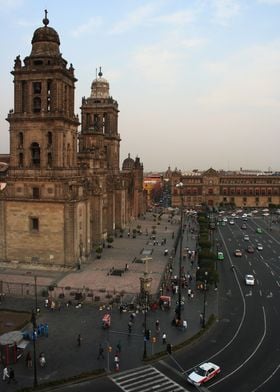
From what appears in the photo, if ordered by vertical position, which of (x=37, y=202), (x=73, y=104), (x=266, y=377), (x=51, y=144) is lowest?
(x=266, y=377)

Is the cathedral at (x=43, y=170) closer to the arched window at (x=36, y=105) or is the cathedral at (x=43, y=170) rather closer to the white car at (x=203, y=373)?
the arched window at (x=36, y=105)

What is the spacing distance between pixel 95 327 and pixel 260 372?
13026 mm

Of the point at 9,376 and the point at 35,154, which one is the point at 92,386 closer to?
the point at 9,376

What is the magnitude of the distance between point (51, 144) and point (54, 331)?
25.4m

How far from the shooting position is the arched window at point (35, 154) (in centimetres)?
5319

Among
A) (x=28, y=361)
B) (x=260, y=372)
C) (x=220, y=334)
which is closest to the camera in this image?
(x=260, y=372)

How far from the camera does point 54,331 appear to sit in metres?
33.6

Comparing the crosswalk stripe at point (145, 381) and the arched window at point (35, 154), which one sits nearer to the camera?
the crosswalk stripe at point (145, 381)

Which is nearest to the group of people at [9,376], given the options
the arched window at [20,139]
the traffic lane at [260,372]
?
the traffic lane at [260,372]

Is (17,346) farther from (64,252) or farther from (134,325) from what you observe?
(64,252)

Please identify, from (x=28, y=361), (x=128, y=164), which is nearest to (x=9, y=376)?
(x=28, y=361)

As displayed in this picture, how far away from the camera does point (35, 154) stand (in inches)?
2105

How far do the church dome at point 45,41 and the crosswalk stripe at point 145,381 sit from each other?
39.0 m

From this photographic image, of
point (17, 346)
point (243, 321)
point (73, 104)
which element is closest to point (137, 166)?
point (73, 104)
